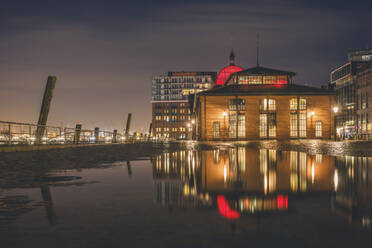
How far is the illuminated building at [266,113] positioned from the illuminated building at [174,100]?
124839mm

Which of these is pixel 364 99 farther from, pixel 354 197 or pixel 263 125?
pixel 354 197

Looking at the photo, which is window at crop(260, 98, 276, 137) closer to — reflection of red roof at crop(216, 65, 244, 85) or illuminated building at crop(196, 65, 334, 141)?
illuminated building at crop(196, 65, 334, 141)

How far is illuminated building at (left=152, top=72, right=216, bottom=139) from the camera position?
172m

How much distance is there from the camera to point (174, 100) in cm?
17388

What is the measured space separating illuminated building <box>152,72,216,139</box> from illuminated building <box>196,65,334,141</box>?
124839mm

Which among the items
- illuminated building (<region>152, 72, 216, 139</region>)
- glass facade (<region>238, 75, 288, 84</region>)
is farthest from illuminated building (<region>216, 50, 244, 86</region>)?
illuminated building (<region>152, 72, 216, 139</region>)

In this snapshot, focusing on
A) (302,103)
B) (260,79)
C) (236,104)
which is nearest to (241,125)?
(236,104)

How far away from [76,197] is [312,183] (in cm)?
312

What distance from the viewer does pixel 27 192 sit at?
14.0 ft

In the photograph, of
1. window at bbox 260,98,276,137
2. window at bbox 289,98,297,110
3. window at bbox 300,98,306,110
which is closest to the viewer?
window at bbox 260,98,276,137

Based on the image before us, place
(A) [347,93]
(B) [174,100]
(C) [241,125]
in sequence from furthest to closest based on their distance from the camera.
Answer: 1. (B) [174,100]
2. (A) [347,93]
3. (C) [241,125]

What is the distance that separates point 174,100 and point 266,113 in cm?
12852

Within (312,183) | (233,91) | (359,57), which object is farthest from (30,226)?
(359,57)

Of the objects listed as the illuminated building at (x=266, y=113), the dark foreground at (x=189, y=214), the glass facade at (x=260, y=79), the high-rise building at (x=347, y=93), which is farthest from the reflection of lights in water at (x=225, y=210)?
the high-rise building at (x=347, y=93)
